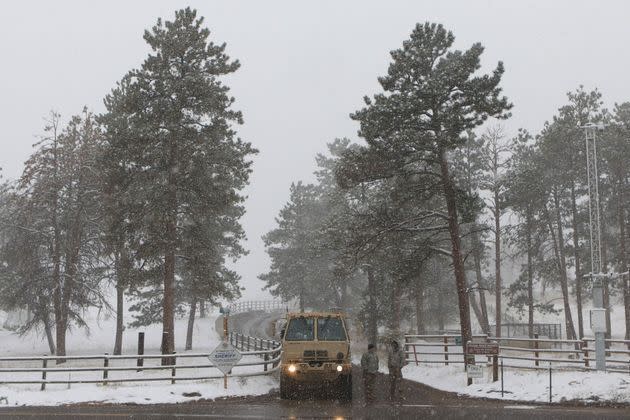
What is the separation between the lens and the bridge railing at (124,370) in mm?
18938

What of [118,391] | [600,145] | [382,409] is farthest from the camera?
[600,145]

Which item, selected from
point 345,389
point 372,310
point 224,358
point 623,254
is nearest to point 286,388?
point 345,389

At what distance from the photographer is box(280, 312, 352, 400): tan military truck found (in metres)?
18.0

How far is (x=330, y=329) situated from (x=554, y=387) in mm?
6621

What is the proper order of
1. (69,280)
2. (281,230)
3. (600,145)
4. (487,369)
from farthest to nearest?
(281,230), (600,145), (69,280), (487,369)

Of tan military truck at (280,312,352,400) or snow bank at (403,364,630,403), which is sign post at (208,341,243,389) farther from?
snow bank at (403,364,630,403)

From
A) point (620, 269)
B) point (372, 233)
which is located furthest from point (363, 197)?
point (620, 269)

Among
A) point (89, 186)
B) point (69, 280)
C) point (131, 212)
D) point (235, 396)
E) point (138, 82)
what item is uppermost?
point (138, 82)

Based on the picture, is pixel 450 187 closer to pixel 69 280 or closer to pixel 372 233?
pixel 372 233

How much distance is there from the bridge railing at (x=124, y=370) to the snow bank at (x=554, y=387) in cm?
715

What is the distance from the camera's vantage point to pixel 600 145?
119 ft

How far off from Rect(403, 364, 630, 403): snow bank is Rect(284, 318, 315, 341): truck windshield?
527 cm

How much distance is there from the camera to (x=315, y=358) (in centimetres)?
1812

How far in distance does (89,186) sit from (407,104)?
687 inches
